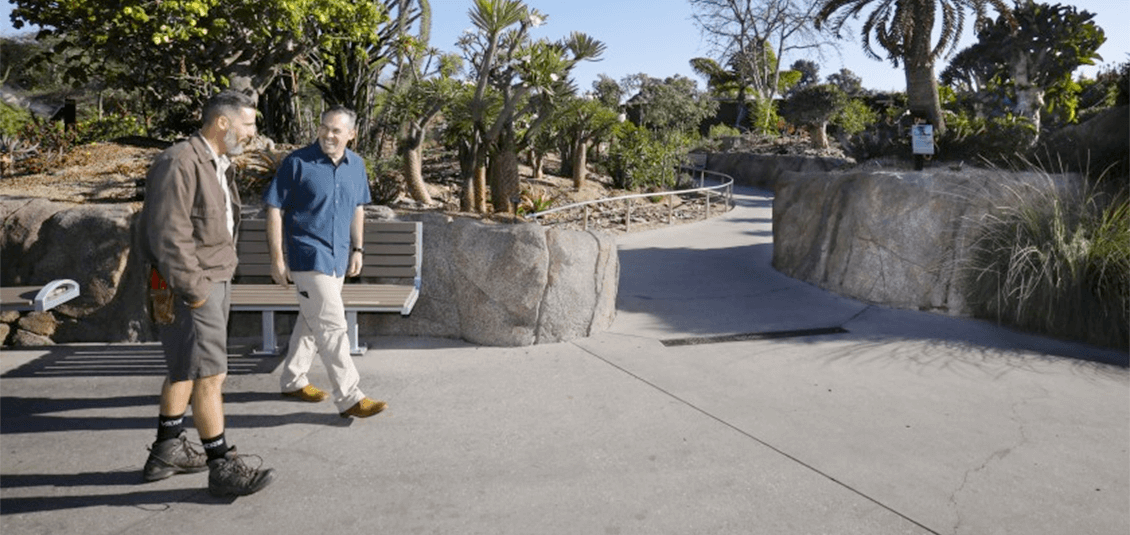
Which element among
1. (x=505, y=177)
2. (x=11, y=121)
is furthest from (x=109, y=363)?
(x=11, y=121)

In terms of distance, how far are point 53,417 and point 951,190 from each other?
7.25 m

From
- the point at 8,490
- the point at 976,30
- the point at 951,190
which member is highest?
the point at 976,30

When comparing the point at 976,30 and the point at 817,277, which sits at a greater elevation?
the point at 976,30

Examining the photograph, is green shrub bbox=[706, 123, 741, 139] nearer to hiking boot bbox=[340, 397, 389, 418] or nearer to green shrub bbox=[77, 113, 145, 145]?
green shrub bbox=[77, 113, 145, 145]

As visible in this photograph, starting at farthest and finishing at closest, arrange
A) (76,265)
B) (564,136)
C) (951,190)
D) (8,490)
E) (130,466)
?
(564,136)
(951,190)
(76,265)
(130,466)
(8,490)

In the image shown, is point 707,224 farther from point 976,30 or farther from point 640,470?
point 640,470

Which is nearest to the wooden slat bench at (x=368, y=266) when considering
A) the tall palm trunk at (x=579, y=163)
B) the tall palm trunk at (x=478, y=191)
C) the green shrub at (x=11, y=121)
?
the tall palm trunk at (x=478, y=191)

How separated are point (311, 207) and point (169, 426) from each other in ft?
4.20

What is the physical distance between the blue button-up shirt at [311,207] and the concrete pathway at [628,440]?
2.92 feet

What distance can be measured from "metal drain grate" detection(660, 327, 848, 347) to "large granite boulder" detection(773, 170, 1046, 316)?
3.95 feet

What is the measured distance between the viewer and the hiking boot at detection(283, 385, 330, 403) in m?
4.66

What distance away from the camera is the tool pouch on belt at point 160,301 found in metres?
3.25

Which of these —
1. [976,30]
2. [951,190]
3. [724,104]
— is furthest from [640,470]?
[724,104]

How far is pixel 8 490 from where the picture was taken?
3.47 m
